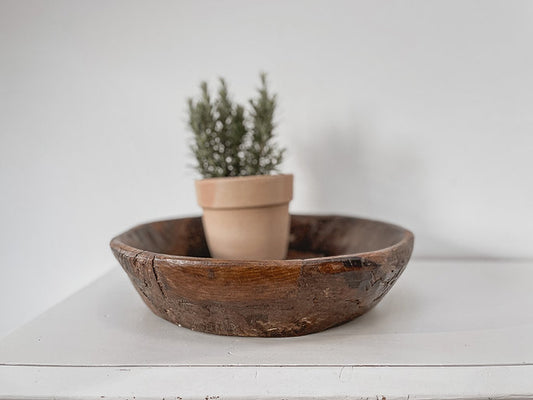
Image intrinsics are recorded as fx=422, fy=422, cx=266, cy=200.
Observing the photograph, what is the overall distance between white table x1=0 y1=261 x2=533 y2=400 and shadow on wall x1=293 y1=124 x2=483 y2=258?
0.75ft

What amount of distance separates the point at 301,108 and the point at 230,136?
19cm

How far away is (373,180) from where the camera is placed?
707mm

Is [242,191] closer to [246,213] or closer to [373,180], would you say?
[246,213]

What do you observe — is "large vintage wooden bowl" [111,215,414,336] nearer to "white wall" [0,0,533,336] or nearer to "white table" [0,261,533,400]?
"white table" [0,261,533,400]

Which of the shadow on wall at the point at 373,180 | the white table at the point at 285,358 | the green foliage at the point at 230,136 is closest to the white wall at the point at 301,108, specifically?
the shadow on wall at the point at 373,180

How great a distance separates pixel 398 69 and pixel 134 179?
480 mm

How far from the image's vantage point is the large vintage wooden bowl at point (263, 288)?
1.16 feet

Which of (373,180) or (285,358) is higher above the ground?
(373,180)

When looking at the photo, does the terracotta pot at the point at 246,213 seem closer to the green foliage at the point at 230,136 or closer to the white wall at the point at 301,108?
the green foliage at the point at 230,136

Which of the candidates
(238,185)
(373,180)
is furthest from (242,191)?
(373,180)

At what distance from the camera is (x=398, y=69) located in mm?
681

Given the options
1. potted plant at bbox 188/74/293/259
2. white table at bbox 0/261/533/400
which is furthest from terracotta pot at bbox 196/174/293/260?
white table at bbox 0/261/533/400

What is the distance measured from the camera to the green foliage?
0.55 meters

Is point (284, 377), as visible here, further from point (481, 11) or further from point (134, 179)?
point (481, 11)
